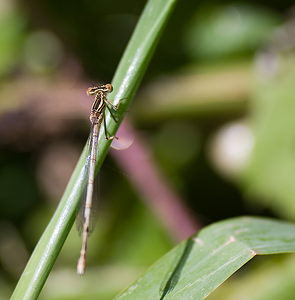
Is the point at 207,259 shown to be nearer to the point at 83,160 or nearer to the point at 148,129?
the point at 83,160

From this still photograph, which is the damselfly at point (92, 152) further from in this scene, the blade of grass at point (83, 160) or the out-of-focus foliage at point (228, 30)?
the out-of-focus foliage at point (228, 30)

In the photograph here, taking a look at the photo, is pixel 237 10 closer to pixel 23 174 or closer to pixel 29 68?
pixel 29 68

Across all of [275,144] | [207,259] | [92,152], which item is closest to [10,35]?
[275,144]

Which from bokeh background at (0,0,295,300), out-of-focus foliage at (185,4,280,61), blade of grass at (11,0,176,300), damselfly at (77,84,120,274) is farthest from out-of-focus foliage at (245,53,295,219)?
blade of grass at (11,0,176,300)

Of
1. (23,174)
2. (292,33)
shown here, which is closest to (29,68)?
(23,174)

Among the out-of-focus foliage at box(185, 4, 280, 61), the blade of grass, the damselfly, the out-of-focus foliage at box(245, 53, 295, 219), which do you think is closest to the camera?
the blade of grass

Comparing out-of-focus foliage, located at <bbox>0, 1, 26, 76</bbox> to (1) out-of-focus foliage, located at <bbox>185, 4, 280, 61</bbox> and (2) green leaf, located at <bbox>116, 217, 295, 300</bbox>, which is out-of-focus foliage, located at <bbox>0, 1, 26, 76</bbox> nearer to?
(1) out-of-focus foliage, located at <bbox>185, 4, 280, 61</bbox>
